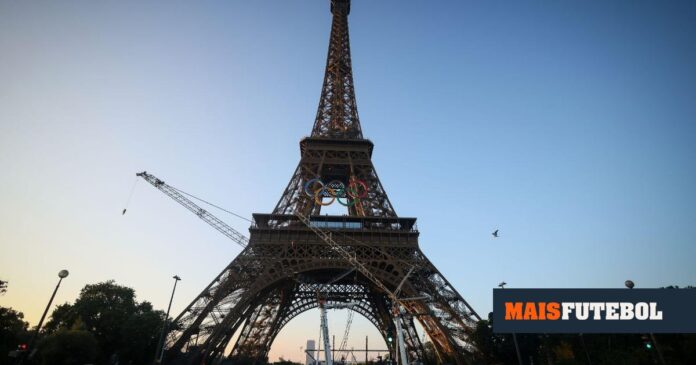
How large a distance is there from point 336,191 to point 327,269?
433 inches

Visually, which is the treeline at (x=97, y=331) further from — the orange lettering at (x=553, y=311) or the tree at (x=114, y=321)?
the orange lettering at (x=553, y=311)

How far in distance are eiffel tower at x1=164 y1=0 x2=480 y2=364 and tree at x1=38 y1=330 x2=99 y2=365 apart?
33.0ft

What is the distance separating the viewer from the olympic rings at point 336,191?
1670 inches

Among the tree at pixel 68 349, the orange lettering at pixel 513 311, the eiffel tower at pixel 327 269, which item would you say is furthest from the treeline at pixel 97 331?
the orange lettering at pixel 513 311

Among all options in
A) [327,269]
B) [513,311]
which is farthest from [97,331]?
[513,311]

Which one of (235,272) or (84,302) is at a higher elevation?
(235,272)

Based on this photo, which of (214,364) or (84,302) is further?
(84,302)

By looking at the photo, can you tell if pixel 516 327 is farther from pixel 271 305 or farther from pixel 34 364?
pixel 34 364

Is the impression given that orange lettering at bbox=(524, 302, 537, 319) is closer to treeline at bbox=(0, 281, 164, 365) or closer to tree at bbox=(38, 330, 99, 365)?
treeline at bbox=(0, 281, 164, 365)

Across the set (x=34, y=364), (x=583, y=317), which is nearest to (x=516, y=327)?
(x=583, y=317)

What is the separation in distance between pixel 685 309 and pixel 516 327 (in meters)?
9.19

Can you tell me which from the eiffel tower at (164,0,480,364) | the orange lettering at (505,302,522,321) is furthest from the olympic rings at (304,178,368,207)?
the orange lettering at (505,302,522,321)

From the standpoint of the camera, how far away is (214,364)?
37.8 metres

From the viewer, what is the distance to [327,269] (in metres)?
38.3
